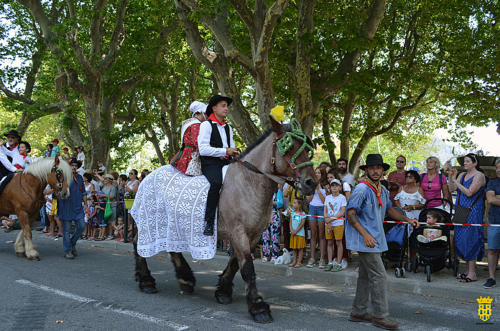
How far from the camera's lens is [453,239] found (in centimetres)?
780

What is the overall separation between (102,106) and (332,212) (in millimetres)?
14086

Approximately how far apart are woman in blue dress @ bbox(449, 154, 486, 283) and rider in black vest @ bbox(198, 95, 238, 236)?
14.9 ft

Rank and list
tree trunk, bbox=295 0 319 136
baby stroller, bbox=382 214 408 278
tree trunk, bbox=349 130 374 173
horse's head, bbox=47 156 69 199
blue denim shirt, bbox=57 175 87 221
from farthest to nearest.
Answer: tree trunk, bbox=349 130 374 173 → tree trunk, bbox=295 0 319 136 → blue denim shirt, bbox=57 175 87 221 → horse's head, bbox=47 156 69 199 → baby stroller, bbox=382 214 408 278

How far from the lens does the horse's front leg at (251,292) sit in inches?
197

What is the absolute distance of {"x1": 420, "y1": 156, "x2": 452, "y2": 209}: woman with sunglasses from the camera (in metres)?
8.45

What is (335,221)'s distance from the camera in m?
8.34

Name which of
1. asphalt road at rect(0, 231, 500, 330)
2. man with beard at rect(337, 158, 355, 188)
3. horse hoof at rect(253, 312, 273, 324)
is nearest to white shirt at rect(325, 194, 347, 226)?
man with beard at rect(337, 158, 355, 188)

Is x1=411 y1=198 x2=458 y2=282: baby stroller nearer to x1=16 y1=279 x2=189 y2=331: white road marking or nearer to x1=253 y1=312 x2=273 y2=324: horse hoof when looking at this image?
x1=253 y1=312 x2=273 y2=324: horse hoof

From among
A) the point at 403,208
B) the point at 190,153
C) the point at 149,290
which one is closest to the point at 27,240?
the point at 149,290

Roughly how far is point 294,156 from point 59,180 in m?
6.69

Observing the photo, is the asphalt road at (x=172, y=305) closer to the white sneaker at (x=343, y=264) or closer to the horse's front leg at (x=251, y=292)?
the horse's front leg at (x=251, y=292)

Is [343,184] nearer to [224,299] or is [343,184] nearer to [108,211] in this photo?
[224,299]

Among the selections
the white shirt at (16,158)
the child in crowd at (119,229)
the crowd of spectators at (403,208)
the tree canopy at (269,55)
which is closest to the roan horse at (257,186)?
the crowd of spectators at (403,208)

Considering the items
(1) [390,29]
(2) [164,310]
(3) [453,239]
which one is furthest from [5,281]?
(1) [390,29]
